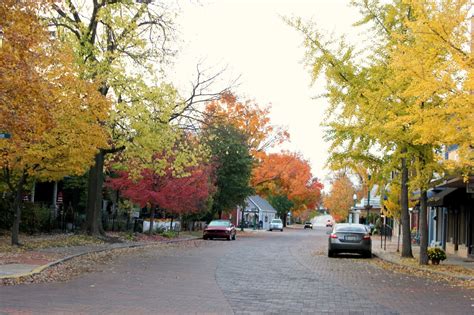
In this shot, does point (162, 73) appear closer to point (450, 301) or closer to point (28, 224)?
point (28, 224)

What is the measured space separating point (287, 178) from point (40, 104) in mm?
65142

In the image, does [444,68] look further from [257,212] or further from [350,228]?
[257,212]

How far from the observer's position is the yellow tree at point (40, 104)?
1260 cm

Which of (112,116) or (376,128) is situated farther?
(112,116)

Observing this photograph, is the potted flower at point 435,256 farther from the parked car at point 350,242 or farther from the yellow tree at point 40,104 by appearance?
the yellow tree at point 40,104

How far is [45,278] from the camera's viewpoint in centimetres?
1362

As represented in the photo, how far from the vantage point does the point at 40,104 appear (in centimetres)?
1377

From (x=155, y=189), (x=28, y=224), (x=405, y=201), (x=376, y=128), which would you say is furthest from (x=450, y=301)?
(x=155, y=189)

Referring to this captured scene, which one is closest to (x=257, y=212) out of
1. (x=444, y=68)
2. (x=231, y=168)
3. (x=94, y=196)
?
(x=231, y=168)

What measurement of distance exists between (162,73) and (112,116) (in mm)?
3378

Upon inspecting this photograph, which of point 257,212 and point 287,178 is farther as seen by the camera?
point 257,212

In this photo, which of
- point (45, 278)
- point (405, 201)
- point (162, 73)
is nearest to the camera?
point (45, 278)

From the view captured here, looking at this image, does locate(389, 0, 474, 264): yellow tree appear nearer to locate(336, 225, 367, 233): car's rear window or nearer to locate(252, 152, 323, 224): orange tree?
locate(336, 225, 367, 233): car's rear window

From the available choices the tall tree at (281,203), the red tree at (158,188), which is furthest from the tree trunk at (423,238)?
the tall tree at (281,203)
